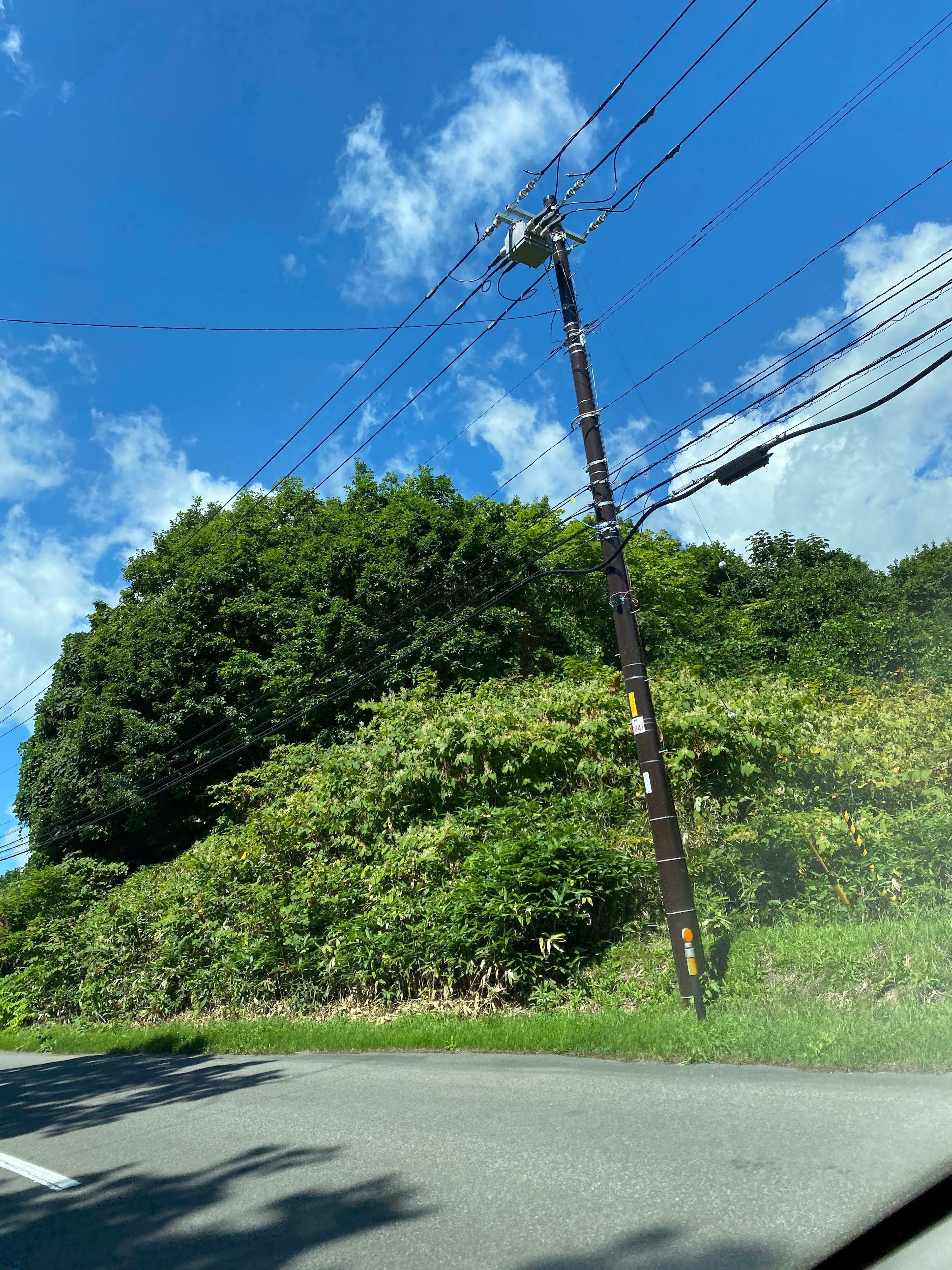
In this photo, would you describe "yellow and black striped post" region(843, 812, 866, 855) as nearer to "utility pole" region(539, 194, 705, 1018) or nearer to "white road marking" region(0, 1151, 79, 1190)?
"utility pole" region(539, 194, 705, 1018)

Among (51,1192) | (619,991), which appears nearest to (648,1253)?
(51,1192)

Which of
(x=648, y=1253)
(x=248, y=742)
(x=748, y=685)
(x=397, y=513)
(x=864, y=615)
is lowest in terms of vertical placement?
(x=648, y=1253)

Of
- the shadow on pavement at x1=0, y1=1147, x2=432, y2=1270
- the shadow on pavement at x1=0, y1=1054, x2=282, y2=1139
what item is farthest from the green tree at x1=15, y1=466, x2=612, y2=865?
the shadow on pavement at x1=0, y1=1147, x2=432, y2=1270

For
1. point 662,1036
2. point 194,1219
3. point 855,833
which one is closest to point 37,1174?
point 194,1219

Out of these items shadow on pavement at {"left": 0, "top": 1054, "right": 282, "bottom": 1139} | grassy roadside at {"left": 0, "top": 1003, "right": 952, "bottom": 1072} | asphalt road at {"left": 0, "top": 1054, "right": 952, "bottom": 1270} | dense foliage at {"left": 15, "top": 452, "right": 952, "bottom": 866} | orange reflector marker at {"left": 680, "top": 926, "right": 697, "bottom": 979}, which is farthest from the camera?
dense foliage at {"left": 15, "top": 452, "right": 952, "bottom": 866}

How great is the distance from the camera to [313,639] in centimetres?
2448

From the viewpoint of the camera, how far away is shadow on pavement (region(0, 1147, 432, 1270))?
4.02m

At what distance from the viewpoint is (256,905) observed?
14680mm

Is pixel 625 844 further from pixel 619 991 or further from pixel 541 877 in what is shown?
pixel 619 991

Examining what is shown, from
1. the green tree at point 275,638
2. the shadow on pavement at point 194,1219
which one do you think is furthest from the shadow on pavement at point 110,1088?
the green tree at point 275,638

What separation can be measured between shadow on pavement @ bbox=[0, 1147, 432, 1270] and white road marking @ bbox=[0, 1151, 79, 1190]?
115 mm

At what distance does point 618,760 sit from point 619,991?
4496 millimetres

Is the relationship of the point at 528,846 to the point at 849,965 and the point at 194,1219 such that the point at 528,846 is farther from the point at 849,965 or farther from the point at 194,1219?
the point at 194,1219

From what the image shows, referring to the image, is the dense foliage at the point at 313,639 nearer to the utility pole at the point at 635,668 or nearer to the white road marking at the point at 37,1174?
the utility pole at the point at 635,668
